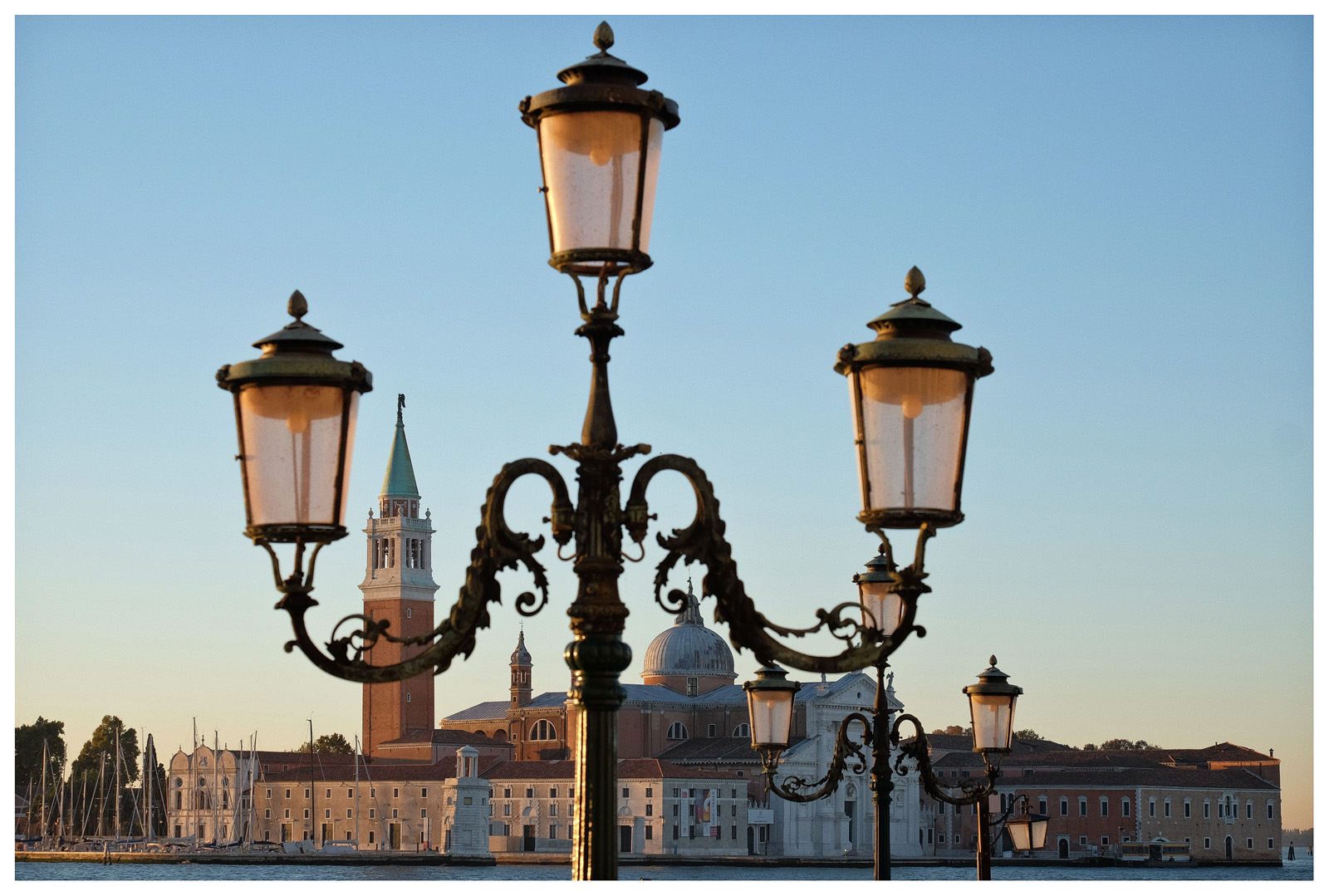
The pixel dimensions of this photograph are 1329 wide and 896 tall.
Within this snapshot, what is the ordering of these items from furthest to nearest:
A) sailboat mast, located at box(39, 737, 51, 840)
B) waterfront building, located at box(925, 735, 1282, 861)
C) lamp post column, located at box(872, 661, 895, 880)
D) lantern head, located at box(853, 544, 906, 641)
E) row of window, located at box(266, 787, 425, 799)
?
row of window, located at box(266, 787, 425, 799), sailboat mast, located at box(39, 737, 51, 840), waterfront building, located at box(925, 735, 1282, 861), lamp post column, located at box(872, 661, 895, 880), lantern head, located at box(853, 544, 906, 641)

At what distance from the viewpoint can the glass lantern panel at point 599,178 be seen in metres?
3.65

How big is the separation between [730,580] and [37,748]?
6828 cm

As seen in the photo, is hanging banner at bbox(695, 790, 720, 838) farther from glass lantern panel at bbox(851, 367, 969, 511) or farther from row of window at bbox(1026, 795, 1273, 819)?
glass lantern panel at bbox(851, 367, 969, 511)

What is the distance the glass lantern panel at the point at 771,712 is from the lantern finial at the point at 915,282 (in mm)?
4046

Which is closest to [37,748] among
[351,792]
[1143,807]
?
[351,792]

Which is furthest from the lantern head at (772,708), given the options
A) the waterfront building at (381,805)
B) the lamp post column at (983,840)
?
the waterfront building at (381,805)

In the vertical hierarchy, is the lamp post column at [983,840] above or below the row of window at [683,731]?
below

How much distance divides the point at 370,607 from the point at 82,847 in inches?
468

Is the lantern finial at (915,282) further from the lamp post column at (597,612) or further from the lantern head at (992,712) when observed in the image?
the lantern head at (992,712)

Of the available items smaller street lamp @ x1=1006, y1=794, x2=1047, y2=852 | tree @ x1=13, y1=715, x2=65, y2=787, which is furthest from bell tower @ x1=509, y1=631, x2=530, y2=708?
smaller street lamp @ x1=1006, y1=794, x2=1047, y2=852

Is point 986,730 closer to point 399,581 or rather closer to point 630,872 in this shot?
point 630,872

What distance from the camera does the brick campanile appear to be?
67.2 meters

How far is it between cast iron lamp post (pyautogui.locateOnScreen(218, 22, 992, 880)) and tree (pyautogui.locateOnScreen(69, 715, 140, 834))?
66365 millimetres

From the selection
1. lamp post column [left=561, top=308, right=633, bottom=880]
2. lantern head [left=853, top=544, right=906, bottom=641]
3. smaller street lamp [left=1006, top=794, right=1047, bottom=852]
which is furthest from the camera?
smaller street lamp [left=1006, top=794, right=1047, bottom=852]
